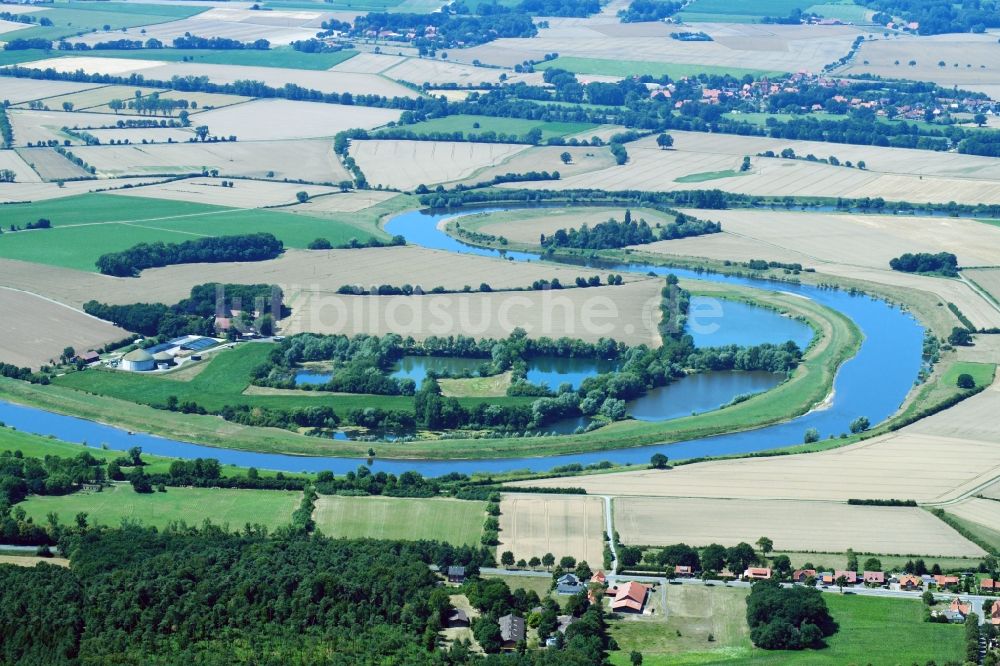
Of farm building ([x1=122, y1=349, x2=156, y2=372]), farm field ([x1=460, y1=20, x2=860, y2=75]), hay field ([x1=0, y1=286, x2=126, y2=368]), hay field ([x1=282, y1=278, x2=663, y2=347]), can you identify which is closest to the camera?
farm building ([x1=122, y1=349, x2=156, y2=372])

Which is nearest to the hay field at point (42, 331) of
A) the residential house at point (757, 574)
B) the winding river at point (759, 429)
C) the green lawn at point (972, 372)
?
the winding river at point (759, 429)

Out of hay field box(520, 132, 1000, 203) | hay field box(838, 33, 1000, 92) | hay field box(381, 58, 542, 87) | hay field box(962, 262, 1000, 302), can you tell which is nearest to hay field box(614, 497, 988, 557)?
hay field box(962, 262, 1000, 302)

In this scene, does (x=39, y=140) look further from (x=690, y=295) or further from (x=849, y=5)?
(x=849, y=5)

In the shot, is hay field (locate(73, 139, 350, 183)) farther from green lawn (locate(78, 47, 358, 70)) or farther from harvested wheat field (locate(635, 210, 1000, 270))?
green lawn (locate(78, 47, 358, 70))

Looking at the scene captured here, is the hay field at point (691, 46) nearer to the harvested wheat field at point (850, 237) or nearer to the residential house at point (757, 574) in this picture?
the harvested wheat field at point (850, 237)

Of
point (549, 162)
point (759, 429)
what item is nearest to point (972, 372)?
point (759, 429)

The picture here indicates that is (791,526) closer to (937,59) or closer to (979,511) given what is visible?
(979,511)

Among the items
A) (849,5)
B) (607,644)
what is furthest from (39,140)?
(849,5)
